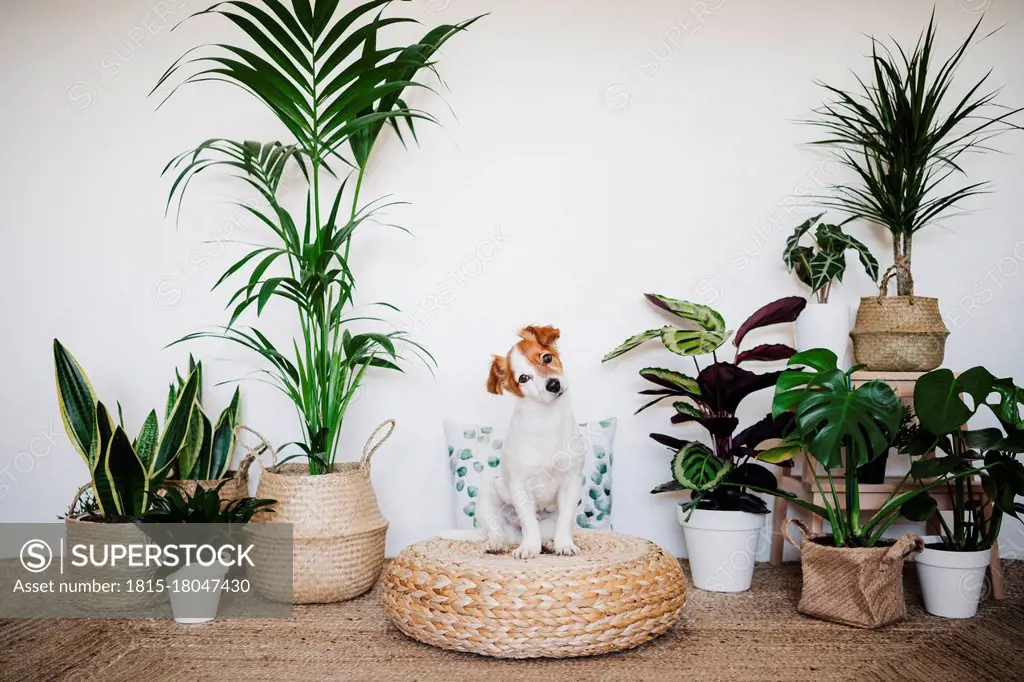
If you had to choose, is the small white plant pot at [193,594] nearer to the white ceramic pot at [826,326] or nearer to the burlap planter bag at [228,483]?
the burlap planter bag at [228,483]

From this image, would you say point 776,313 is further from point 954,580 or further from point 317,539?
point 317,539

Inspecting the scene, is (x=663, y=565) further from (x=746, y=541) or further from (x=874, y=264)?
(x=874, y=264)

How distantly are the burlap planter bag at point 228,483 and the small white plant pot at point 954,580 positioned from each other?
209cm

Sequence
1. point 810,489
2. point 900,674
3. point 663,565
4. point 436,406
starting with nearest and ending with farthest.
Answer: point 900,674 → point 663,565 → point 810,489 → point 436,406

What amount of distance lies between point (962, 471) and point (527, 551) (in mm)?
1193

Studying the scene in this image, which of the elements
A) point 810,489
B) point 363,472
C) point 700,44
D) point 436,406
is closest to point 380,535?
point 363,472

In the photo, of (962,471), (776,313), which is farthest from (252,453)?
(962,471)

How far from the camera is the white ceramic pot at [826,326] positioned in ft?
8.32

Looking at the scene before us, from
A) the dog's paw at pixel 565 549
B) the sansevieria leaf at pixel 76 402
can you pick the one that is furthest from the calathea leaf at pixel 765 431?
the sansevieria leaf at pixel 76 402

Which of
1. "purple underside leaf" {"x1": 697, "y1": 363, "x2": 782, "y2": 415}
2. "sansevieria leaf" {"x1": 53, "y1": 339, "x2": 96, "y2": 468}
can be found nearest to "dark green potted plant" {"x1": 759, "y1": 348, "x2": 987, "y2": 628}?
"purple underside leaf" {"x1": 697, "y1": 363, "x2": 782, "y2": 415}

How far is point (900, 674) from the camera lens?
1.71 metres

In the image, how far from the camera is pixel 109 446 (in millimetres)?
2236

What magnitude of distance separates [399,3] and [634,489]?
2.07m

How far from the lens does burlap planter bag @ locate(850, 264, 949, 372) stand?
2.44 metres
